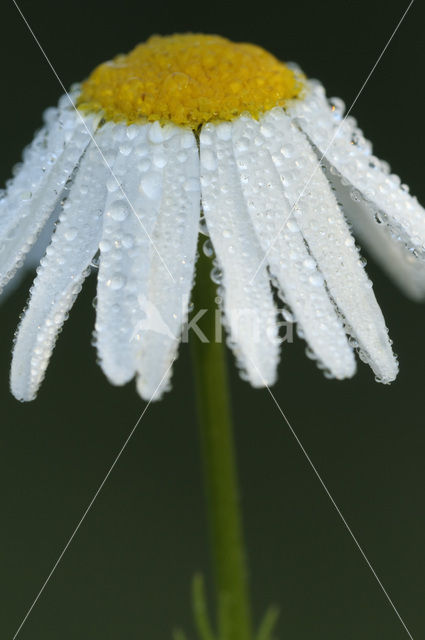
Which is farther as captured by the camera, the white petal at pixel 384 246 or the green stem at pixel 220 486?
the white petal at pixel 384 246

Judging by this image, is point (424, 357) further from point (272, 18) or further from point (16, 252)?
point (16, 252)

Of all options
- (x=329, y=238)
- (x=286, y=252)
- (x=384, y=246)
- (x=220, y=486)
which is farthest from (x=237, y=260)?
(x=384, y=246)

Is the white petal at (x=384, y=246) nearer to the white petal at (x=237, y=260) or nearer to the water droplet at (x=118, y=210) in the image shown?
the white petal at (x=237, y=260)

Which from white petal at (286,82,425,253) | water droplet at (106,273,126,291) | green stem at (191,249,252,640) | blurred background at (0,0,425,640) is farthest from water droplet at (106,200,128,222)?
blurred background at (0,0,425,640)

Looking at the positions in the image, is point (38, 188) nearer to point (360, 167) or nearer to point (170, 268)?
point (170, 268)

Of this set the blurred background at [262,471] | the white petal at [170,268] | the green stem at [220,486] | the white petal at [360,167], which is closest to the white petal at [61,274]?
the white petal at [170,268]

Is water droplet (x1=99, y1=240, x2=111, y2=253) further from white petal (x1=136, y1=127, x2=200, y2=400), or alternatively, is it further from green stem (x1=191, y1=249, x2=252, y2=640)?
green stem (x1=191, y1=249, x2=252, y2=640)

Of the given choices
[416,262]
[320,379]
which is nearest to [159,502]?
[320,379]
